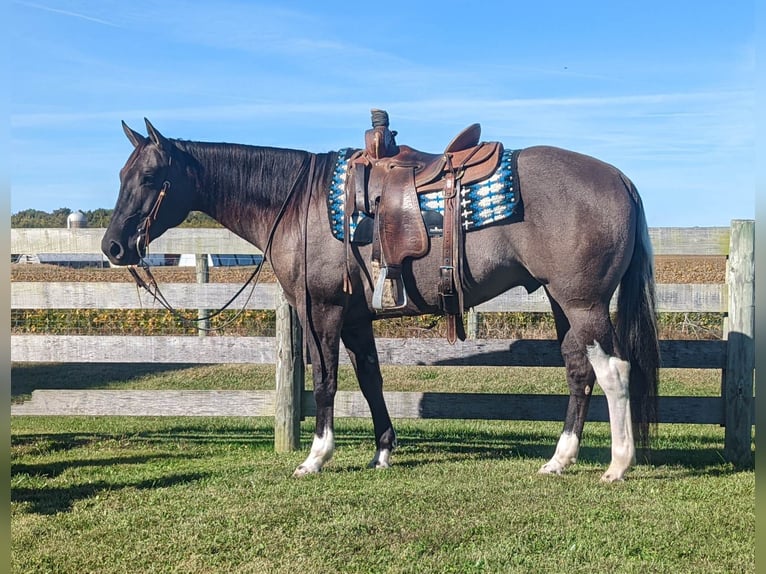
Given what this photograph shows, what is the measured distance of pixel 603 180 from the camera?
460 centimetres

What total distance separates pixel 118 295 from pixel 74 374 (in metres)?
4.99

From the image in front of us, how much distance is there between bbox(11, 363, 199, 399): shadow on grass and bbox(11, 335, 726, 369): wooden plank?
3.45 m

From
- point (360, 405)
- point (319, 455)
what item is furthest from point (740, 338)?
point (319, 455)

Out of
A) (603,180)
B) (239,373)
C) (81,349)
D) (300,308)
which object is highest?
A: (603,180)

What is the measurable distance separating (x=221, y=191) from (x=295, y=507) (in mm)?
2324

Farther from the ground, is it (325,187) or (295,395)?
(325,187)

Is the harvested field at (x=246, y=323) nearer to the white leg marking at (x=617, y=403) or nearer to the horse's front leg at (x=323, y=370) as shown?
the horse's front leg at (x=323, y=370)

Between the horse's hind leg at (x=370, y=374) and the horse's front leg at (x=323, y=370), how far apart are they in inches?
13.1

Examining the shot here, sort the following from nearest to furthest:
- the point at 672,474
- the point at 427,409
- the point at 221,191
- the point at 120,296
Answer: the point at 672,474
the point at 221,191
the point at 427,409
the point at 120,296

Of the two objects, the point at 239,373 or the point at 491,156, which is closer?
the point at 491,156

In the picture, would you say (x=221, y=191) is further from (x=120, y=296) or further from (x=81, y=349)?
(x=81, y=349)

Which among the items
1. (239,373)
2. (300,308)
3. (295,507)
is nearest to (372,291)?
(300,308)

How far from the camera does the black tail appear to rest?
4.88 metres

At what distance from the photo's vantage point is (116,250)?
5.10 metres
